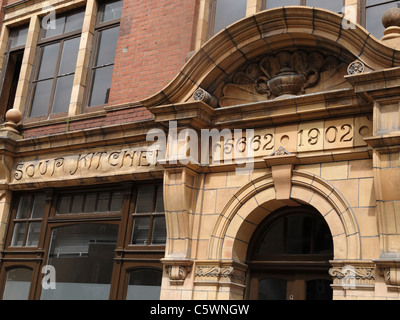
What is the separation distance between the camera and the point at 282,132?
709cm

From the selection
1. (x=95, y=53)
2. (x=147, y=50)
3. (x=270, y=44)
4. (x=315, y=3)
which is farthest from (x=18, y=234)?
(x=315, y=3)

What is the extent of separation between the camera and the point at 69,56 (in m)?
10.2

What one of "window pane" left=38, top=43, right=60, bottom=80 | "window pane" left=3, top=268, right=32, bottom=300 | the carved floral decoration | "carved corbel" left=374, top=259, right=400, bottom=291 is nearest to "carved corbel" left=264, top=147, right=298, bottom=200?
the carved floral decoration

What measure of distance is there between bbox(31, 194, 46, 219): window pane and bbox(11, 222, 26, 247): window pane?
295 mm

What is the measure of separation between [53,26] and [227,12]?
3965mm

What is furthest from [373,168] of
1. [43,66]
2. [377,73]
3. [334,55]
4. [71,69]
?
[43,66]

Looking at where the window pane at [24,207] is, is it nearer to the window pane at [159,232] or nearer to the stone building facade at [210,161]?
the stone building facade at [210,161]

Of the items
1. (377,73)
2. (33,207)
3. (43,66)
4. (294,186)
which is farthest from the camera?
(43,66)

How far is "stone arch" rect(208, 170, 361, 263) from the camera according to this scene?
6375 millimetres

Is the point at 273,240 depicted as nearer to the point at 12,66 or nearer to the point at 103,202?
the point at 103,202

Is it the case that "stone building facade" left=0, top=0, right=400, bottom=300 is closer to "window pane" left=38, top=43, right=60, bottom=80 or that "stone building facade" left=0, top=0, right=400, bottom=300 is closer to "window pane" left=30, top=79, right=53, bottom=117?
"window pane" left=30, top=79, right=53, bottom=117

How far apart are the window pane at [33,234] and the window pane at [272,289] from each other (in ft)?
13.4
